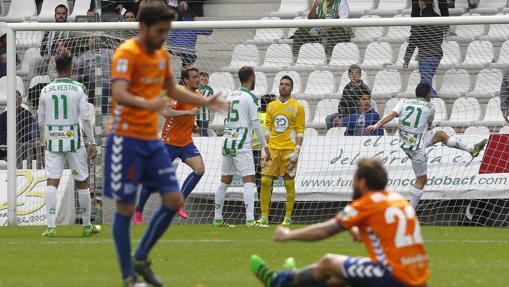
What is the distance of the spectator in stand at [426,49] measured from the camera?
1938 centimetres

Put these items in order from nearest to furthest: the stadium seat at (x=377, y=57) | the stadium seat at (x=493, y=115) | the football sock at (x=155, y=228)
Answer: the football sock at (x=155, y=228) → the stadium seat at (x=493, y=115) → the stadium seat at (x=377, y=57)

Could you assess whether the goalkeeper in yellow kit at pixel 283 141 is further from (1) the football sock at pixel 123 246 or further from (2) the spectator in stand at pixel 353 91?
(1) the football sock at pixel 123 246

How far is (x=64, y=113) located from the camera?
1527cm

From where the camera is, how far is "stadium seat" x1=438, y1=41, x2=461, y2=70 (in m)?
19.8

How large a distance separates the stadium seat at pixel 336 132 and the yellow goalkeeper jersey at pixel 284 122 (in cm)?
117

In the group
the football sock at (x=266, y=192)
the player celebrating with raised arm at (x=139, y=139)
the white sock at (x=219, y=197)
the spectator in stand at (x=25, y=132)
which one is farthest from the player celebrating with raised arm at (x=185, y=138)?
the player celebrating with raised arm at (x=139, y=139)

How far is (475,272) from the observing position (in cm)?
1082

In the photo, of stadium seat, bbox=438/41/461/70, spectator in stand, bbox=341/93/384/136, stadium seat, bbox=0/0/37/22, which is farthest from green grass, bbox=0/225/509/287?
stadium seat, bbox=0/0/37/22

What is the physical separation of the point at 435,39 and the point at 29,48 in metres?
6.96

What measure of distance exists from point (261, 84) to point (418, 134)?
3.91m

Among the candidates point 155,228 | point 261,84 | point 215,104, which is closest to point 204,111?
Answer: point 261,84

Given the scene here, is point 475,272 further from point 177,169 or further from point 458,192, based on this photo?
point 177,169

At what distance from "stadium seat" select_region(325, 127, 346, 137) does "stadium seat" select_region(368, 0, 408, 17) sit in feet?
13.4

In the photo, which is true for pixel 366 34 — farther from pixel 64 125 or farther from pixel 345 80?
pixel 64 125
